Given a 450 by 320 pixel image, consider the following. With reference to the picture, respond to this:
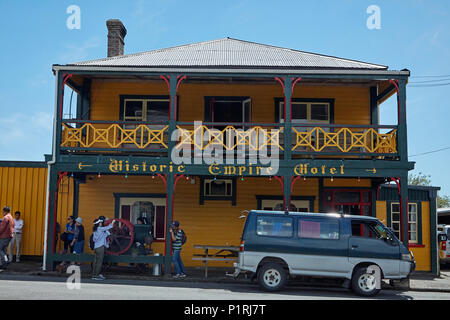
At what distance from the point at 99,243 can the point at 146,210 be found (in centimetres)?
424

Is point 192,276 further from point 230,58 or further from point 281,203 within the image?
point 230,58

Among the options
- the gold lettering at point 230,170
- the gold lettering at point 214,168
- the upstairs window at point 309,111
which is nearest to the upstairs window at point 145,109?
the gold lettering at point 214,168

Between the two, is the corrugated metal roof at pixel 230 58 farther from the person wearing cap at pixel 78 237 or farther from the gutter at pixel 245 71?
the person wearing cap at pixel 78 237

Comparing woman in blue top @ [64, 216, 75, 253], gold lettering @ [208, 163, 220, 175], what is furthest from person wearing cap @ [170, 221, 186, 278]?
woman in blue top @ [64, 216, 75, 253]

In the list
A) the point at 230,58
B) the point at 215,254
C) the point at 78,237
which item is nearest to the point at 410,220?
the point at 215,254

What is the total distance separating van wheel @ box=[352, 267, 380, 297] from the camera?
11836 millimetres

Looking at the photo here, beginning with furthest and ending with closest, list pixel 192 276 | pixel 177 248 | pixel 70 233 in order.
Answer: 1. pixel 70 233
2. pixel 192 276
3. pixel 177 248

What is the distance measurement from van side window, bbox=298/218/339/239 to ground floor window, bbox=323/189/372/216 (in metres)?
5.44

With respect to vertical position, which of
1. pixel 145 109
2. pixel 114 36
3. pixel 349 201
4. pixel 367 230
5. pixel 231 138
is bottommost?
pixel 367 230

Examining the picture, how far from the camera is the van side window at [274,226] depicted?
12156mm

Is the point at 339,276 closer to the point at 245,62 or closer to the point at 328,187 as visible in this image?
the point at 328,187

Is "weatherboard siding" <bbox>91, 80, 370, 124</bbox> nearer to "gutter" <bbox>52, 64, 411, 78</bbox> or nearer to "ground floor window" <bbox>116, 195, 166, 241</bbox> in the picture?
"gutter" <bbox>52, 64, 411, 78</bbox>

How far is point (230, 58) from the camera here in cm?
1702
